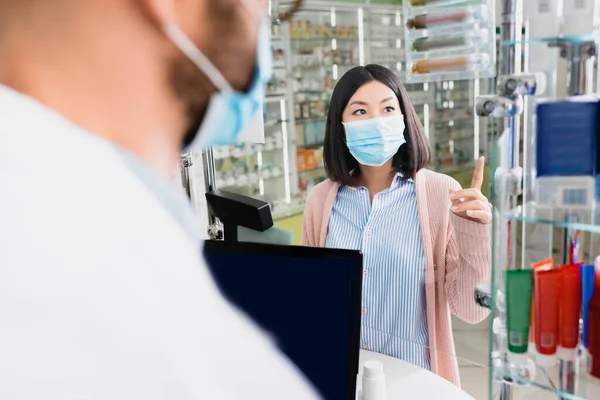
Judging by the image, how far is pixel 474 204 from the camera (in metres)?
1.44

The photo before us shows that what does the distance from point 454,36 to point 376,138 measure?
2.51ft

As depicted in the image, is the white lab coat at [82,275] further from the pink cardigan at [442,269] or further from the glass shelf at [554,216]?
the pink cardigan at [442,269]

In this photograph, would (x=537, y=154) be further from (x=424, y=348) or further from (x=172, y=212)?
(x=424, y=348)

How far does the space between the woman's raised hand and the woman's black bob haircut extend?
0.23m

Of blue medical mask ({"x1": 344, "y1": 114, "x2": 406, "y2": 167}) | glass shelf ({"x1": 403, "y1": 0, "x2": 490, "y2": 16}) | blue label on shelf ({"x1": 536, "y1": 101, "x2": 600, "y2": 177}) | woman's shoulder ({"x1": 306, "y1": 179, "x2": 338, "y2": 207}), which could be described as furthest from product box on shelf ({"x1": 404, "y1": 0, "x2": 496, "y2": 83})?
woman's shoulder ({"x1": 306, "y1": 179, "x2": 338, "y2": 207})

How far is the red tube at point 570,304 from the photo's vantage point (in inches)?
27.8

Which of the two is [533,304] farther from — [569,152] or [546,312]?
[569,152]

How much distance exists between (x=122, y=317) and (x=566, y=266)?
1.90 ft

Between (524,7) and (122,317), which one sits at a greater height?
(524,7)

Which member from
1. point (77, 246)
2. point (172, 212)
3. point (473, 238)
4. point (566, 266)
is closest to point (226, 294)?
point (172, 212)

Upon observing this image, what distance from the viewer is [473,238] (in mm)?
1493

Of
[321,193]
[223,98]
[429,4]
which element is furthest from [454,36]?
[321,193]

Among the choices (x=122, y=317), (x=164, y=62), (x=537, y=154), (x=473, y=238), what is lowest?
(x=473, y=238)

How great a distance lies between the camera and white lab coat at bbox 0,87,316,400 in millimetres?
583
